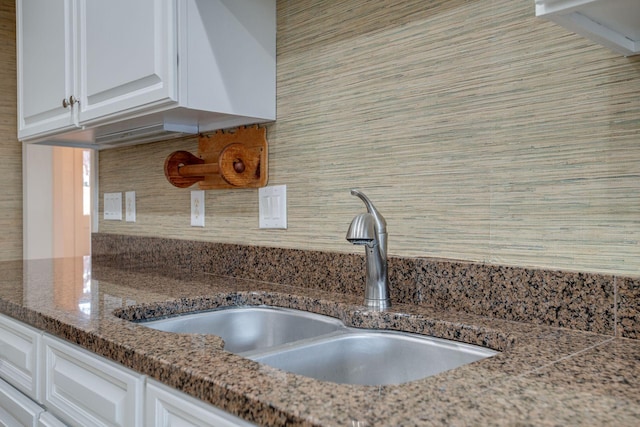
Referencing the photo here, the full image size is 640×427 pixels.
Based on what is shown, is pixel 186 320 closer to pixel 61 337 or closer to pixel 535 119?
pixel 61 337

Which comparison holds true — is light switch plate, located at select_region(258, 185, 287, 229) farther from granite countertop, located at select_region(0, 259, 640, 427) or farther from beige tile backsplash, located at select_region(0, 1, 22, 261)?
beige tile backsplash, located at select_region(0, 1, 22, 261)

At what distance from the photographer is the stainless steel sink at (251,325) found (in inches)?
49.4

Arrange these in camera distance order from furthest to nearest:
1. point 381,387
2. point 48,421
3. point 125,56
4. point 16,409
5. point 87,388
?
point 125,56, point 16,409, point 48,421, point 87,388, point 381,387

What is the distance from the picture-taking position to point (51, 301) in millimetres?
1269

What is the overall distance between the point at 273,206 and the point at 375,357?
63 cm

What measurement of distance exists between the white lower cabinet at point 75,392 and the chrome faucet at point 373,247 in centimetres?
47

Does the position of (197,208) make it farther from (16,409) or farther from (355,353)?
(355,353)

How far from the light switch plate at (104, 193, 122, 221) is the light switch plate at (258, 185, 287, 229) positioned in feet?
3.10

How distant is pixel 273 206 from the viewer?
5.16 feet

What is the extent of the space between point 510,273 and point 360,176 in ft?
1.50

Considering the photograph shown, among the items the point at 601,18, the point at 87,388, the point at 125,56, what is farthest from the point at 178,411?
the point at 125,56

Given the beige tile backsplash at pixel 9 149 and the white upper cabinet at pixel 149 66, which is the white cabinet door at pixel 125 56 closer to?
the white upper cabinet at pixel 149 66

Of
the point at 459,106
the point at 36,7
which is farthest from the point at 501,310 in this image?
the point at 36,7

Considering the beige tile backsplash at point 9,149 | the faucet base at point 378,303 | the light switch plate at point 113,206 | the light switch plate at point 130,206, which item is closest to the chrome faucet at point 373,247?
the faucet base at point 378,303
